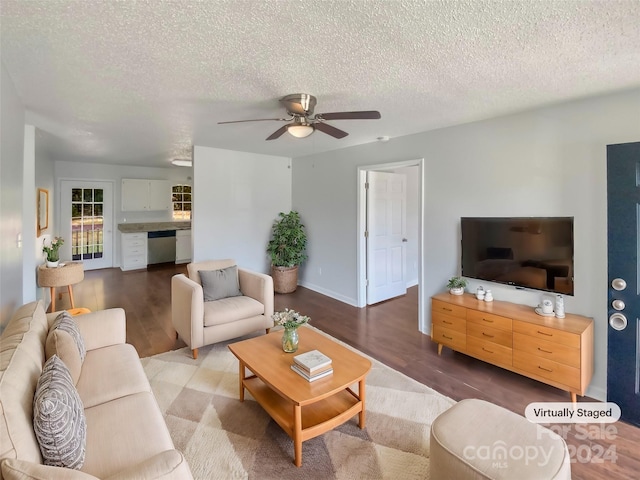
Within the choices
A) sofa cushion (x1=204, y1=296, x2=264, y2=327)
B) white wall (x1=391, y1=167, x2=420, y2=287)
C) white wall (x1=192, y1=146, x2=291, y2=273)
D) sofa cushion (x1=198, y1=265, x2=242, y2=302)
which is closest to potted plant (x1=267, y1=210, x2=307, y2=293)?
white wall (x1=192, y1=146, x2=291, y2=273)

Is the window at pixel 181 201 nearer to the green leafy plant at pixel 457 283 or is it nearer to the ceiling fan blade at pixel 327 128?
the ceiling fan blade at pixel 327 128

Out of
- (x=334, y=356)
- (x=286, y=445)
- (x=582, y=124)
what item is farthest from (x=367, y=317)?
(x=582, y=124)

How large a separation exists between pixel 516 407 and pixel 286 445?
1739mm

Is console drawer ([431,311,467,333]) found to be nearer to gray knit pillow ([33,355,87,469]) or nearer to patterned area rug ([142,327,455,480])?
patterned area rug ([142,327,455,480])

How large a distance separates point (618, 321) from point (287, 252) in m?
4.22

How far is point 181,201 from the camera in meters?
8.36

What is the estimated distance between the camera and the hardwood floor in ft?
6.35

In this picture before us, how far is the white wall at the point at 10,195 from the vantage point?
2.05m

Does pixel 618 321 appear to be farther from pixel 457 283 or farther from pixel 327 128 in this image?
pixel 327 128

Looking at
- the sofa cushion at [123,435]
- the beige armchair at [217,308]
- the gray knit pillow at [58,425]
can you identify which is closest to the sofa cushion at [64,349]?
the sofa cushion at [123,435]

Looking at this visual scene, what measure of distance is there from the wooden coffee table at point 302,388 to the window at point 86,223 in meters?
6.61

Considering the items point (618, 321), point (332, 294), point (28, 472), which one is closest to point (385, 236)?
point (332, 294)

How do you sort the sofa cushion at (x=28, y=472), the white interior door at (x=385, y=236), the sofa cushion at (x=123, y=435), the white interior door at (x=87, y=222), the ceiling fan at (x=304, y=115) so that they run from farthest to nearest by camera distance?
1. the white interior door at (x=87, y=222)
2. the white interior door at (x=385, y=236)
3. the ceiling fan at (x=304, y=115)
4. the sofa cushion at (x=123, y=435)
5. the sofa cushion at (x=28, y=472)

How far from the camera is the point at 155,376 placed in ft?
8.81
